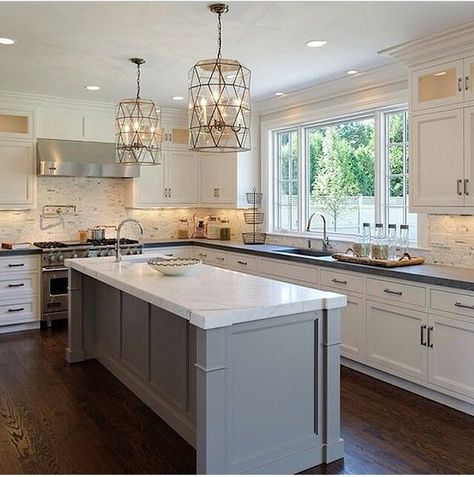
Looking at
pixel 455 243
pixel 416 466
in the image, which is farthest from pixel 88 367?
pixel 455 243

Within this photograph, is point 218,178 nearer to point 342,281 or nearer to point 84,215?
point 84,215

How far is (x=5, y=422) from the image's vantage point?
3.24m

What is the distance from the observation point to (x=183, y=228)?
7184 millimetres

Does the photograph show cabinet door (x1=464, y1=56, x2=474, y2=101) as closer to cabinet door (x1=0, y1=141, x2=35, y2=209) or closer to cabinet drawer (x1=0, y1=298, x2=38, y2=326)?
cabinet door (x1=0, y1=141, x2=35, y2=209)

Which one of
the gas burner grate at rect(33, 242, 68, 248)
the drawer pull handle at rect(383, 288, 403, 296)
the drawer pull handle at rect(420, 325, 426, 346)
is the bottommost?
the drawer pull handle at rect(420, 325, 426, 346)

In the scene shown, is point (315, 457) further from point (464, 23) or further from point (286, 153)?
point (286, 153)

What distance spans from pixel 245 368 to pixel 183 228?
4.83m

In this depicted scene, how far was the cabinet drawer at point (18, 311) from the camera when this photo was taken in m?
5.46

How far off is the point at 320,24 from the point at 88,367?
10.7 ft

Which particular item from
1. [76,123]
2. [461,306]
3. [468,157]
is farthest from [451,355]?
[76,123]

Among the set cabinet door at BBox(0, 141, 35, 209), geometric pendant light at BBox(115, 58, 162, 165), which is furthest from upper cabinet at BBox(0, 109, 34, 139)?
geometric pendant light at BBox(115, 58, 162, 165)

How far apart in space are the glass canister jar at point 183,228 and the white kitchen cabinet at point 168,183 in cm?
37

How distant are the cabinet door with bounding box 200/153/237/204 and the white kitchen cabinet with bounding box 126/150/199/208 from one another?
0.13 meters

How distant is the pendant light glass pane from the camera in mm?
2783
